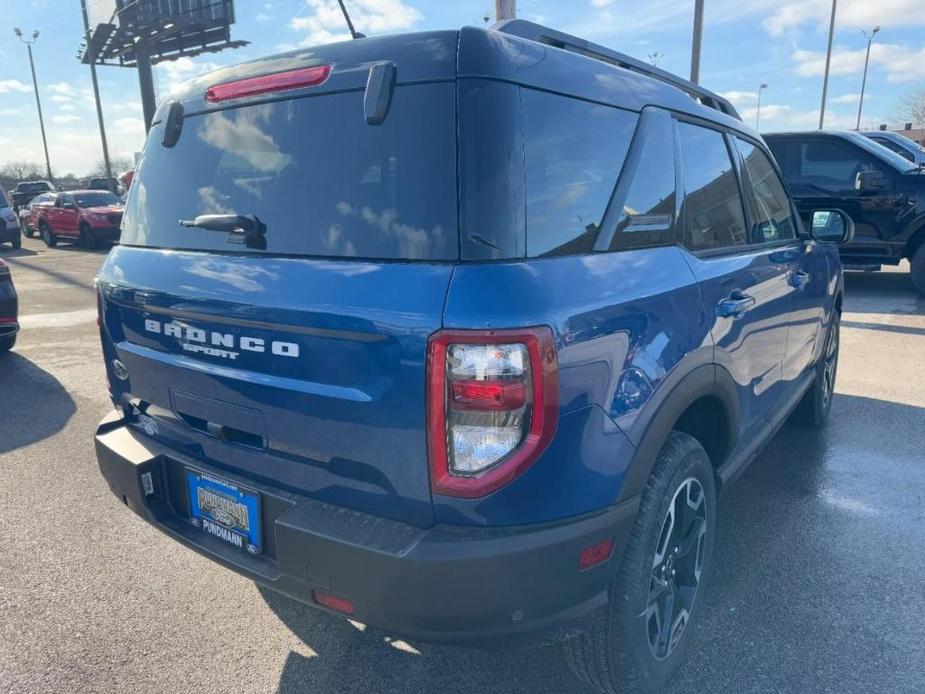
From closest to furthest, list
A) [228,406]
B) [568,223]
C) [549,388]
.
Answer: [549,388] → [568,223] → [228,406]

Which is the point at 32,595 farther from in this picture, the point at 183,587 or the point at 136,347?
the point at 136,347

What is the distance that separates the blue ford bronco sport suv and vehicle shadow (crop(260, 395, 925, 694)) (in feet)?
0.92

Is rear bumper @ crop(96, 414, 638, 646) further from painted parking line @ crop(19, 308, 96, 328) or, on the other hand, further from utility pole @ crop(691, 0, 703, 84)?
utility pole @ crop(691, 0, 703, 84)

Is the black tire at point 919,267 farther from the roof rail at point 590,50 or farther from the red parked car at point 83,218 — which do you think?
the red parked car at point 83,218

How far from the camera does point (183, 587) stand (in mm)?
2816

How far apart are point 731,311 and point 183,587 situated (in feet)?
8.06

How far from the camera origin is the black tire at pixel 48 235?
64.7 feet

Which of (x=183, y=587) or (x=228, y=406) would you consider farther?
(x=183, y=587)

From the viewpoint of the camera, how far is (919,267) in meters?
8.74

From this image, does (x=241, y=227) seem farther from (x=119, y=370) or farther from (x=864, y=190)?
(x=864, y=190)

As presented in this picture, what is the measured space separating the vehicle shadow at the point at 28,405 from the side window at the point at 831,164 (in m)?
8.98

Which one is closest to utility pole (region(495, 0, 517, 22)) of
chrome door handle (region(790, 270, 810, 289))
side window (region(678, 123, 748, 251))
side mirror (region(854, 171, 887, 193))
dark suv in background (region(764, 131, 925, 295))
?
dark suv in background (region(764, 131, 925, 295))

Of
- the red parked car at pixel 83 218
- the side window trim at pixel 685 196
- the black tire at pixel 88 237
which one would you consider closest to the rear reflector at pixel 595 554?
the side window trim at pixel 685 196

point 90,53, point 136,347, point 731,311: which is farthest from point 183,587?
point 90,53
